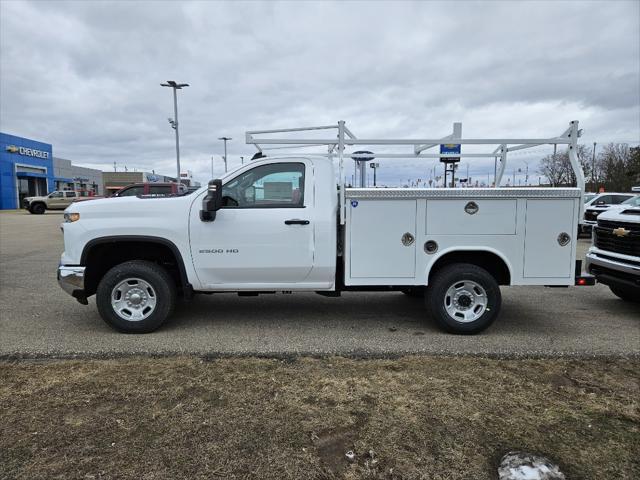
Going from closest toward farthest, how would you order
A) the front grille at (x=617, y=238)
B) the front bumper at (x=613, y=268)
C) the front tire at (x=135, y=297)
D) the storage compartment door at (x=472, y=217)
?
the storage compartment door at (x=472, y=217), the front tire at (x=135, y=297), the front bumper at (x=613, y=268), the front grille at (x=617, y=238)

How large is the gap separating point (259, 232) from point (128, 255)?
5.49ft

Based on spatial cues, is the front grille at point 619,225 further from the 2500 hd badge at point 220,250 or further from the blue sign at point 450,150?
the 2500 hd badge at point 220,250

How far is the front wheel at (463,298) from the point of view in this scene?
5.15m

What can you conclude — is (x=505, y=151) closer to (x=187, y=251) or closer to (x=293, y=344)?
(x=293, y=344)

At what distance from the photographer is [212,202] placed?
4.93 meters

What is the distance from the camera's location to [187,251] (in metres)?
5.17

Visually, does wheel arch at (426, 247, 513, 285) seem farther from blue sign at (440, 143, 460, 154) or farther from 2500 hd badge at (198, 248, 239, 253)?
2500 hd badge at (198, 248, 239, 253)

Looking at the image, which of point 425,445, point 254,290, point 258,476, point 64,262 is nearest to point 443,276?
point 254,290

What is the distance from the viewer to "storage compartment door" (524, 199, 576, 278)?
510 centimetres

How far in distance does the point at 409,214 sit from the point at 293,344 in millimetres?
1891

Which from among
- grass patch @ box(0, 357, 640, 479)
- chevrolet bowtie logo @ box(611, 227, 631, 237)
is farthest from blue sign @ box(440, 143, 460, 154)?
chevrolet bowtie logo @ box(611, 227, 631, 237)

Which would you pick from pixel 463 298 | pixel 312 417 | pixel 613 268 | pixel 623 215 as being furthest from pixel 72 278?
pixel 623 215

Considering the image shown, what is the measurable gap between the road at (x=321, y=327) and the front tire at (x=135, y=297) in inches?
7.1

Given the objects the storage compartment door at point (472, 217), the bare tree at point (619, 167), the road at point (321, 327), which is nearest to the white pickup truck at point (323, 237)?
the storage compartment door at point (472, 217)
